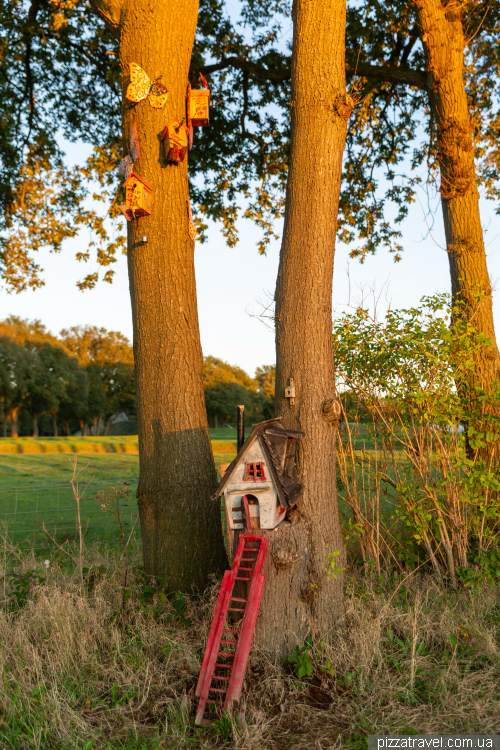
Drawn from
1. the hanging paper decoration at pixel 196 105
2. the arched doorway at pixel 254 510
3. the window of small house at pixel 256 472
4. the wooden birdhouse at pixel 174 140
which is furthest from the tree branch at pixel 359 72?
the arched doorway at pixel 254 510

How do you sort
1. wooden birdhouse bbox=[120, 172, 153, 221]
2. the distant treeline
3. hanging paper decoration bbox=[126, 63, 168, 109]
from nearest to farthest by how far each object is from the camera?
wooden birdhouse bbox=[120, 172, 153, 221] < hanging paper decoration bbox=[126, 63, 168, 109] < the distant treeline

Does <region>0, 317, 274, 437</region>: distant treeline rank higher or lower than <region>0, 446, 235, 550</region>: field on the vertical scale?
higher

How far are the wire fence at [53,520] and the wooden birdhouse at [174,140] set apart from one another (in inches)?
142

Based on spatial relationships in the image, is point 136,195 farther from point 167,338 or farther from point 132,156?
point 167,338

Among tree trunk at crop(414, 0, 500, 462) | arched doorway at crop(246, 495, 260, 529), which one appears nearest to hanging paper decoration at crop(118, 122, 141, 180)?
arched doorway at crop(246, 495, 260, 529)

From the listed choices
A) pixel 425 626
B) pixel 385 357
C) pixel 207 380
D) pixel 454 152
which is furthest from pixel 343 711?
pixel 207 380

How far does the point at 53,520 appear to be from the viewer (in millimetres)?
8336

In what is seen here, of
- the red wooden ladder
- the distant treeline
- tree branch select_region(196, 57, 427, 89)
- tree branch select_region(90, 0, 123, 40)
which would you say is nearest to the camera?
the red wooden ladder

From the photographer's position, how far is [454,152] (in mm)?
6707

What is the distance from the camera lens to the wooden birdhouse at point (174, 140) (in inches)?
184

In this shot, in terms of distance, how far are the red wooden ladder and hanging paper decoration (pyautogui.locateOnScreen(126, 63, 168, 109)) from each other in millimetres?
3870

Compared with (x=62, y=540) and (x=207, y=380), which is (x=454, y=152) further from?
(x=207, y=380)

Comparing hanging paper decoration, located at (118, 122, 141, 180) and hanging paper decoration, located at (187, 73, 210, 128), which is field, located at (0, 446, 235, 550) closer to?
hanging paper decoration, located at (118, 122, 141, 180)

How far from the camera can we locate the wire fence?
6.98 m
